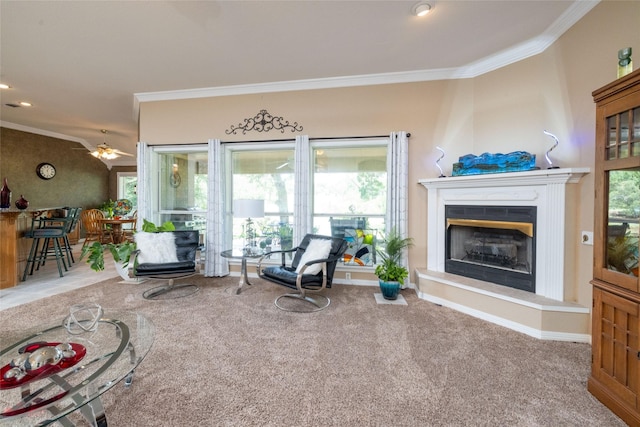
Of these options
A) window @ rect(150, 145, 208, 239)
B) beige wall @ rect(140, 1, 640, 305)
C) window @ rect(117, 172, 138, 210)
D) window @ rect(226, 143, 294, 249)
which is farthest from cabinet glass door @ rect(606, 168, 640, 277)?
window @ rect(117, 172, 138, 210)

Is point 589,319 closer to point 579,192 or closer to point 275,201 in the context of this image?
point 579,192

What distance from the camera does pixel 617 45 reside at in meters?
2.24

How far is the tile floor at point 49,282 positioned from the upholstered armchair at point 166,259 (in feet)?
4.00

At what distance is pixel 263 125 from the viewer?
14.0 ft

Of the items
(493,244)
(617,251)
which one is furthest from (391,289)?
(617,251)

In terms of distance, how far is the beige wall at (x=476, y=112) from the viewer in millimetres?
2482

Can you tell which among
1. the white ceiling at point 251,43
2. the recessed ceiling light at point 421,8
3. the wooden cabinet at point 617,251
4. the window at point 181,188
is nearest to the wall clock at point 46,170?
the white ceiling at point 251,43

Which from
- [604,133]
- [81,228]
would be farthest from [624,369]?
[81,228]

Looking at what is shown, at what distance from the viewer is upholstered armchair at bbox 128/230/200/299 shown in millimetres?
3420

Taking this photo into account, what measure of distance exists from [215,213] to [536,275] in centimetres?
442

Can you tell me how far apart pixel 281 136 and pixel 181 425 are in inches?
145

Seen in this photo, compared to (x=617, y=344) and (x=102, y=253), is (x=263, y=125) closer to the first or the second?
(x=102, y=253)

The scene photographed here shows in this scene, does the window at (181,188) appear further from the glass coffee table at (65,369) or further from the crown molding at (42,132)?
the crown molding at (42,132)

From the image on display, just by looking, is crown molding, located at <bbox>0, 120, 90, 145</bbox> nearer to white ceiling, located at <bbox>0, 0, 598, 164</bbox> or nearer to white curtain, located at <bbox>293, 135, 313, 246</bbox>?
white ceiling, located at <bbox>0, 0, 598, 164</bbox>
